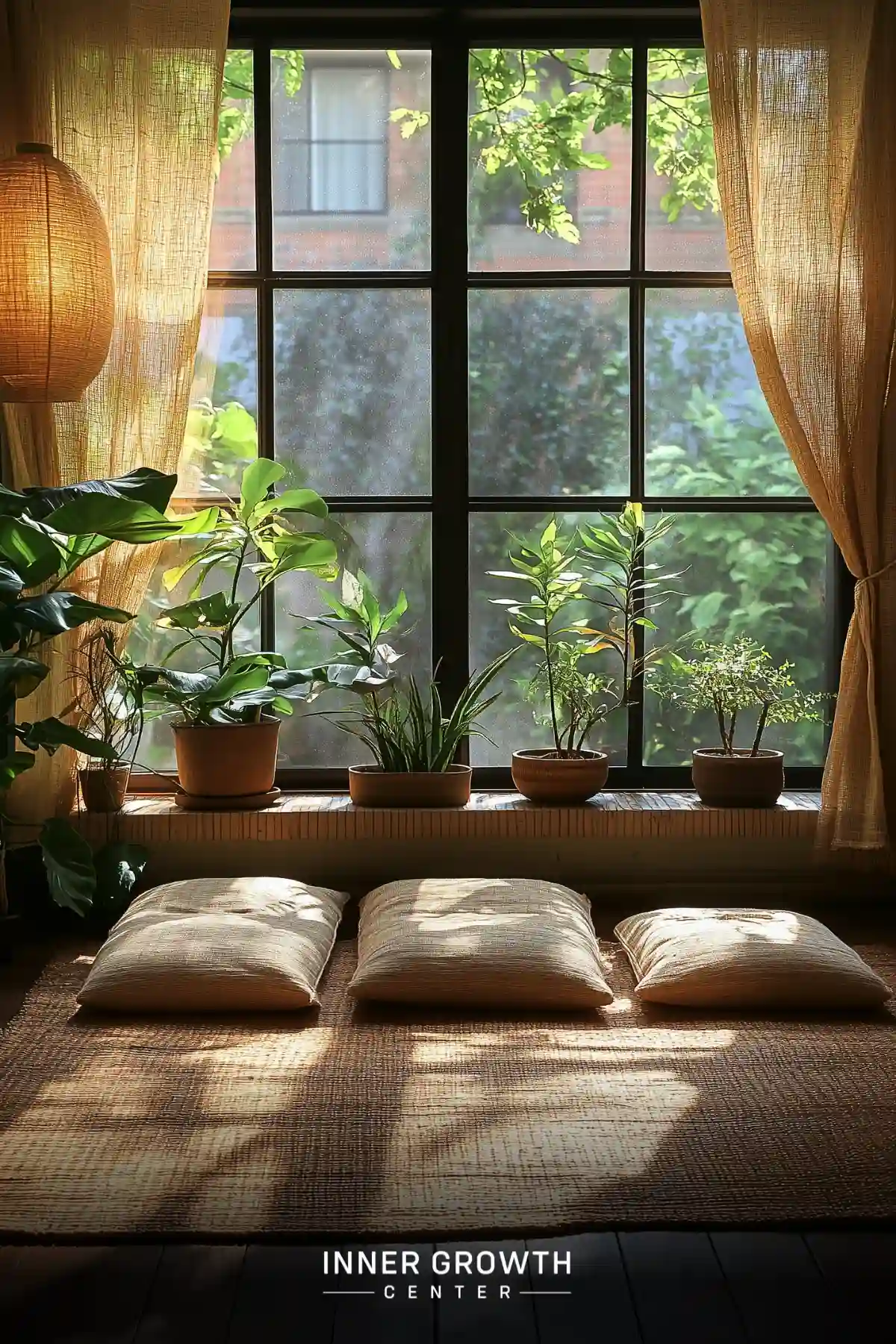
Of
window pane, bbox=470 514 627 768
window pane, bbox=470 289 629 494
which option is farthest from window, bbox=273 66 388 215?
window pane, bbox=470 514 627 768

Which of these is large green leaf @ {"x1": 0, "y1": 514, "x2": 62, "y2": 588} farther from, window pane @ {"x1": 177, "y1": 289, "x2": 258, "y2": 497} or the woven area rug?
the woven area rug

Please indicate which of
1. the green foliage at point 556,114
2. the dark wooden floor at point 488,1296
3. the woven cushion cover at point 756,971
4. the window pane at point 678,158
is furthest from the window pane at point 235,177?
Answer: the dark wooden floor at point 488,1296

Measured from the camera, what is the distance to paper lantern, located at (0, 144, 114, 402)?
3.12m

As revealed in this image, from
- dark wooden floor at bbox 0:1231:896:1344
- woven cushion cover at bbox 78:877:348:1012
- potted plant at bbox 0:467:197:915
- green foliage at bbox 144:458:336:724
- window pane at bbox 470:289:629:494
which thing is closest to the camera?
dark wooden floor at bbox 0:1231:896:1344

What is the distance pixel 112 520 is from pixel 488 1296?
1.90 meters

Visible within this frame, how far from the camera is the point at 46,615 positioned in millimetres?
2891

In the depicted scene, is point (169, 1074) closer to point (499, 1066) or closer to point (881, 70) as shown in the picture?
point (499, 1066)

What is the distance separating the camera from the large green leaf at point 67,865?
9.91 feet

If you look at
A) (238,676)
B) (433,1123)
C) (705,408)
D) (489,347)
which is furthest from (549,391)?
(433,1123)

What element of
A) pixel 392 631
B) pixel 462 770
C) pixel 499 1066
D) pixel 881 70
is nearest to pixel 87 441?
pixel 392 631

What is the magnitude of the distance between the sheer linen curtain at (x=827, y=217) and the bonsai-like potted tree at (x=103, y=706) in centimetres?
180

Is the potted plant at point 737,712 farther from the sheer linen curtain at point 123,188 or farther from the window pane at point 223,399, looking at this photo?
the sheer linen curtain at point 123,188

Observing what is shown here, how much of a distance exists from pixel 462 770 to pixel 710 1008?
Result: 1.01 metres

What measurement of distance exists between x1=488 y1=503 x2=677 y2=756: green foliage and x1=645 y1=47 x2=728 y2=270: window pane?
2.54 ft
